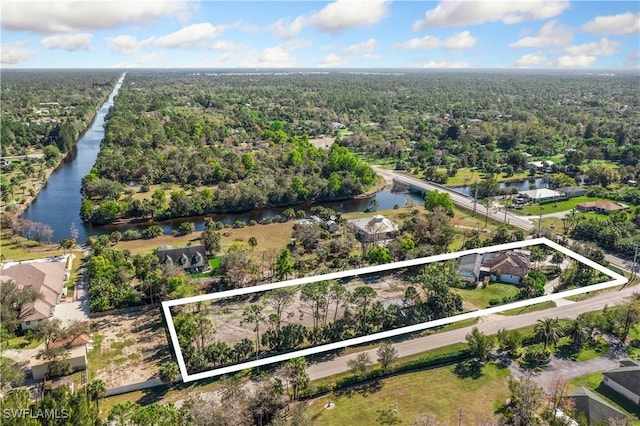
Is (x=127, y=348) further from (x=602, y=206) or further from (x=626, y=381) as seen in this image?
(x=602, y=206)

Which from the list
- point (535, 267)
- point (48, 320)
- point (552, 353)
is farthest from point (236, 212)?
point (552, 353)

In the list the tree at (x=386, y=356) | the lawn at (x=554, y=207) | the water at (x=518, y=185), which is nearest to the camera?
the tree at (x=386, y=356)

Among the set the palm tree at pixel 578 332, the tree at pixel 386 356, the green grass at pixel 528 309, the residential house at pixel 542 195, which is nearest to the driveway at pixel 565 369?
the palm tree at pixel 578 332

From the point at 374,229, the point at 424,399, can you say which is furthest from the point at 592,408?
the point at 374,229

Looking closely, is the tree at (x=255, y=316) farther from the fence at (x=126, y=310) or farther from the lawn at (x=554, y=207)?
the lawn at (x=554, y=207)

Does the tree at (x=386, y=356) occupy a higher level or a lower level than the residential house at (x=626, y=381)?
higher
